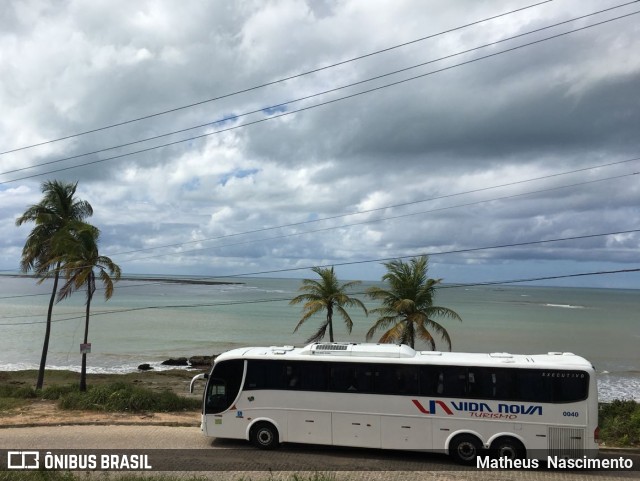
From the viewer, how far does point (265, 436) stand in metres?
13.0

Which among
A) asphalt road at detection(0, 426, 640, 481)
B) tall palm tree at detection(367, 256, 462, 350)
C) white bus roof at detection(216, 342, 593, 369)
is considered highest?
tall palm tree at detection(367, 256, 462, 350)

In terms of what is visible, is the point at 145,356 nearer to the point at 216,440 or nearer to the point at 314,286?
the point at 314,286

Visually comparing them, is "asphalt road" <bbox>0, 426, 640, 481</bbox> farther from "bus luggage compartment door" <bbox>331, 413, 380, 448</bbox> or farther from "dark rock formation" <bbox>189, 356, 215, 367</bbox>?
"dark rock formation" <bbox>189, 356, 215, 367</bbox>

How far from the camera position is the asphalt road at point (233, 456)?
11156 millimetres

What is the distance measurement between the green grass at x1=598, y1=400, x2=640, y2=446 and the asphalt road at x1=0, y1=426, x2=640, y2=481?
978mm

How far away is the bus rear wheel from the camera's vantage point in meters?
11.7

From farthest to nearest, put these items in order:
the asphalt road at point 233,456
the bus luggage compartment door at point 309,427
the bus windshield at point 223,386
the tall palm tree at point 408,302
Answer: the tall palm tree at point 408,302
the bus windshield at point 223,386
the bus luggage compartment door at point 309,427
the asphalt road at point 233,456

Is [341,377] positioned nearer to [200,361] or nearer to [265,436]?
[265,436]

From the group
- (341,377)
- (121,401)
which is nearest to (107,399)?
(121,401)

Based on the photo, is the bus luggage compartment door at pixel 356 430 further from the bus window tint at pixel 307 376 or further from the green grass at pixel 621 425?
the green grass at pixel 621 425

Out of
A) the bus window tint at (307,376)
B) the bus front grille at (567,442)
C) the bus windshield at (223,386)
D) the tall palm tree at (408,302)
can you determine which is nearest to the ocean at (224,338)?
the tall palm tree at (408,302)

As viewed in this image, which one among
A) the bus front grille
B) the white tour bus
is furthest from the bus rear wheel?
the bus front grille

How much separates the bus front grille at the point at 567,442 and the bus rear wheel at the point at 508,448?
67cm

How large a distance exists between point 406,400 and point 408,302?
10190 mm
